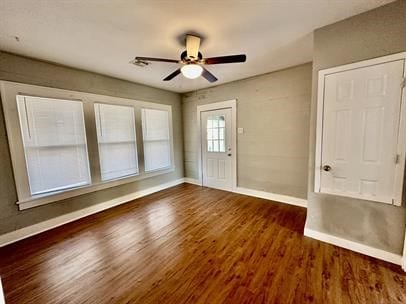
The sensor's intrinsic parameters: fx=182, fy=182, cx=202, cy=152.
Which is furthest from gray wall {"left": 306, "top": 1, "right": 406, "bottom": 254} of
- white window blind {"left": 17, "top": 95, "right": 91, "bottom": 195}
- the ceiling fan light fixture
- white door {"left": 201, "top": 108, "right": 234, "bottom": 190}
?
white window blind {"left": 17, "top": 95, "right": 91, "bottom": 195}

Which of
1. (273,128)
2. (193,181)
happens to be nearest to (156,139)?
(193,181)

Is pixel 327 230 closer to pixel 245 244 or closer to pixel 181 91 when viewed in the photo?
pixel 245 244

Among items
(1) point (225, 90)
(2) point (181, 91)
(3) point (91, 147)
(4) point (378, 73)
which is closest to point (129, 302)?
(3) point (91, 147)

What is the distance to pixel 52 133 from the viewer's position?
2.81 metres

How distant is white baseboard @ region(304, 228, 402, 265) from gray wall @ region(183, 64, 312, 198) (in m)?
1.06

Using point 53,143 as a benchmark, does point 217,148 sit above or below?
below

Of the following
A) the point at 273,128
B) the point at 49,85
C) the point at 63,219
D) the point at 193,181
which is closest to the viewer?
the point at 49,85

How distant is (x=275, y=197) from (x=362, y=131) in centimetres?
207

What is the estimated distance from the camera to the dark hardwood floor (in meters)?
1.61

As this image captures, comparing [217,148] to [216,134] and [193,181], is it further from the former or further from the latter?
[193,181]

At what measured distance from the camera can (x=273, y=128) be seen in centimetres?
360

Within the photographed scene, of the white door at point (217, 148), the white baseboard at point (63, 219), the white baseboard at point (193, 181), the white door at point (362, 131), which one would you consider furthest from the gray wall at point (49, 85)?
the white door at point (362, 131)

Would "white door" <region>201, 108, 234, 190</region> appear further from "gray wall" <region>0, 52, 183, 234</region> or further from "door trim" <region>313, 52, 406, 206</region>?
"door trim" <region>313, 52, 406, 206</region>

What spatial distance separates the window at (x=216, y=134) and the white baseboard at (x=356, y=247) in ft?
8.28
